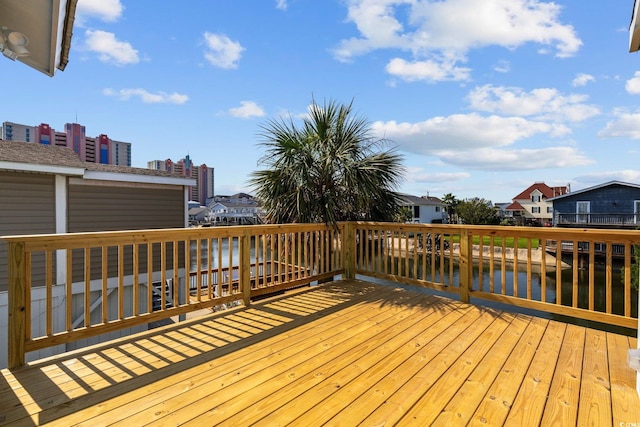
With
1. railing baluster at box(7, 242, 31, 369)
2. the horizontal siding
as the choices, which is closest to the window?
the horizontal siding

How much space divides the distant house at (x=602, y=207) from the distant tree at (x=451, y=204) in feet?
55.6

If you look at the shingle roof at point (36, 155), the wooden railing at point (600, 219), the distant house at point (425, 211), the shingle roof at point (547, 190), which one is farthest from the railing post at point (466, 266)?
the shingle roof at point (547, 190)

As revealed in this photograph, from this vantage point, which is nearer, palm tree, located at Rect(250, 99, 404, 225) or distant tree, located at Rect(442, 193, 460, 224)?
palm tree, located at Rect(250, 99, 404, 225)

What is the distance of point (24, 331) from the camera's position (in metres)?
2.07

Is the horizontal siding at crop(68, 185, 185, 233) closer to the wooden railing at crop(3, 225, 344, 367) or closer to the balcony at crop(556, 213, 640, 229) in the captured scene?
the wooden railing at crop(3, 225, 344, 367)

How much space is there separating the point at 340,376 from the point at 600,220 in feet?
72.9

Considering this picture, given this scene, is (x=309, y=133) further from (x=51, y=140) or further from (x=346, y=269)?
(x=51, y=140)

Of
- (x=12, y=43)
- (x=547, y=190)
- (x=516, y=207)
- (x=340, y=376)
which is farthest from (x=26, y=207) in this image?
(x=516, y=207)

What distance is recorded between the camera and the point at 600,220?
1734 centimetres

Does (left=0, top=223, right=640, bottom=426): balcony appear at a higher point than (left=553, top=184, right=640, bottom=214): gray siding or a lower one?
lower

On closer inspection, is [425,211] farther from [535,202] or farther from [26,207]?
[26,207]

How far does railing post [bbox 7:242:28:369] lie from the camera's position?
2.00m

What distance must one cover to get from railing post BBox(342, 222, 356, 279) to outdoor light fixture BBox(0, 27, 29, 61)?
12.1ft

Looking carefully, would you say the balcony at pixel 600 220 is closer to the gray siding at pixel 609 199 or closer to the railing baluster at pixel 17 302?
the gray siding at pixel 609 199
